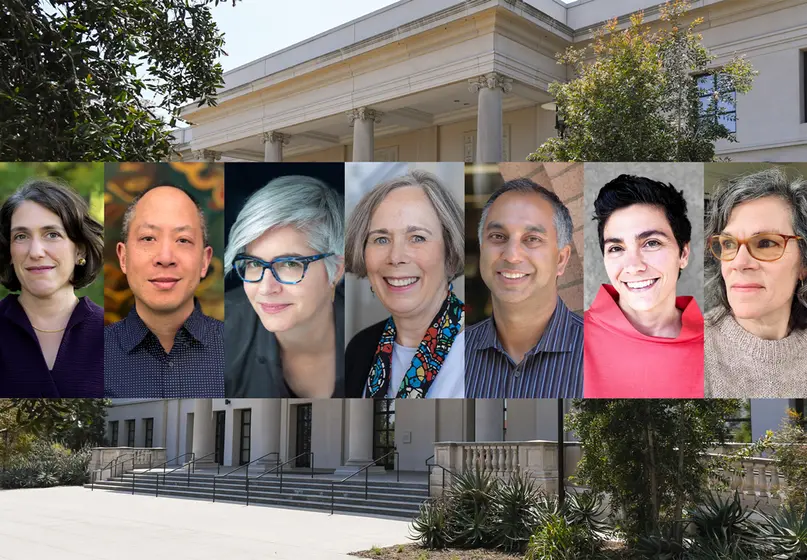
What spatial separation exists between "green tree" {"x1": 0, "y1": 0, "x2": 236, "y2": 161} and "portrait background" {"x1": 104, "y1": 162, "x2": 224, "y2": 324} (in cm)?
239

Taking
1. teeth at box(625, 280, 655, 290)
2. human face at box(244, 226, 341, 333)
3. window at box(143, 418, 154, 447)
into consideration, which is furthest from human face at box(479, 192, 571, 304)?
window at box(143, 418, 154, 447)

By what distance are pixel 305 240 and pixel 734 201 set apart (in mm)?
3543

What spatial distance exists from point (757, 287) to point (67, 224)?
5.75 meters

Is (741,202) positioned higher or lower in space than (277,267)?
higher

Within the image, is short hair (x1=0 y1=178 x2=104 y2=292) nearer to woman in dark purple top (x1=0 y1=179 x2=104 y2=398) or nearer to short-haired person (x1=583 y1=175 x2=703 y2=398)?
woman in dark purple top (x1=0 y1=179 x2=104 y2=398)

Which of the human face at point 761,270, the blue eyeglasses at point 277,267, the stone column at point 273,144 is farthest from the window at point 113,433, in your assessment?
the human face at point 761,270

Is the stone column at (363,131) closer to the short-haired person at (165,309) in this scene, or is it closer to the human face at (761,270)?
the short-haired person at (165,309)

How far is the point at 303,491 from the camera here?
2662cm

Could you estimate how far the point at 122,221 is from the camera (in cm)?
777

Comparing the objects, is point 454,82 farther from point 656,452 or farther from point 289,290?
point 289,290

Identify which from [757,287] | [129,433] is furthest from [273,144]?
[129,433]

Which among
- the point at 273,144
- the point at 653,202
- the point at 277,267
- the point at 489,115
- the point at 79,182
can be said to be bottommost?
the point at 277,267

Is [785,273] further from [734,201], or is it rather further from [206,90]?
[206,90]

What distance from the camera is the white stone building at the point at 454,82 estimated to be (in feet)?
76.6
